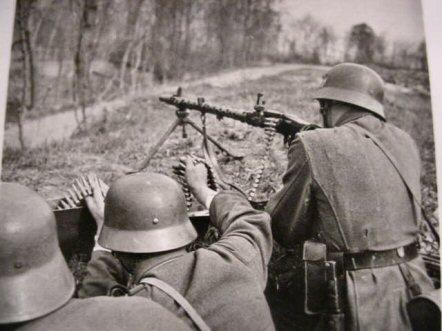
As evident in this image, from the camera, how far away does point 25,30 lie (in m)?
2.34

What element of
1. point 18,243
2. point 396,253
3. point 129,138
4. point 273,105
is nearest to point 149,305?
point 18,243

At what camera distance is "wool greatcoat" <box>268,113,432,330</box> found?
1.98 meters

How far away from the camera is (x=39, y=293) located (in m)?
1.23

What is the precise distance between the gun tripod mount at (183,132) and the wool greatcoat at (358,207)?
2.00ft

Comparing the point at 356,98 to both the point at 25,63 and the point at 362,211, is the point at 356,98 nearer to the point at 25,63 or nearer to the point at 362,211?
the point at 362,211

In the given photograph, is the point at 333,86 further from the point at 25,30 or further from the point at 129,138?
the point at 25,30

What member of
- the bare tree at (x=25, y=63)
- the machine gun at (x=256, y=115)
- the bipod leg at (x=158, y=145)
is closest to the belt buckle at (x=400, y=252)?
the machine gun at (x=256, y=115)

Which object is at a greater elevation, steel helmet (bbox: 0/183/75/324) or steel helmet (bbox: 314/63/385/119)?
steel helmet (bbox: 314/63/385/119)

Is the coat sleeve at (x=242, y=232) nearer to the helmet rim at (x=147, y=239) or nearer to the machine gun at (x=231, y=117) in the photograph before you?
the helmet rim at (x=147, y=239)

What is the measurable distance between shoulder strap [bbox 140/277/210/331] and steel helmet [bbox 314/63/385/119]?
1255 millimetres

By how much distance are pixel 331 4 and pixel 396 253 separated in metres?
1.30

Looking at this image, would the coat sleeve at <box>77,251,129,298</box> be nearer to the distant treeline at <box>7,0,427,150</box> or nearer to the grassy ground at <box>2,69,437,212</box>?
the grassy ground at <box>2,69,437,212</box>

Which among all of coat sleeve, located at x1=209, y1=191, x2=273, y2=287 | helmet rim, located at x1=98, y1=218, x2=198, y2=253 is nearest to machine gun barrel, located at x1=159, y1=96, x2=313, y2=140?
coat sleeve, located at x1=209, y1=191, x2=273, y2=287

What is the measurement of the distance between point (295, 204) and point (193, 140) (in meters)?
0.83
